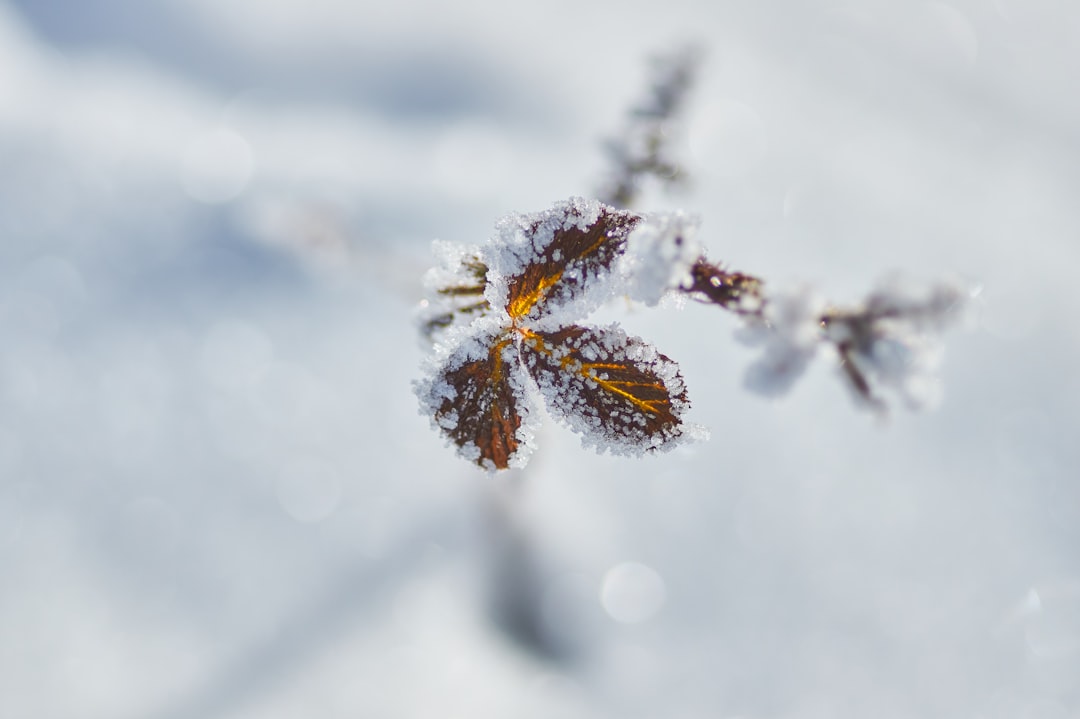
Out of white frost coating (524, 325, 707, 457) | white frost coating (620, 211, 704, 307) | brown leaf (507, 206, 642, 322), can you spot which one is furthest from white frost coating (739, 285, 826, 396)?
brown leaf (507, 206, 642, 322)

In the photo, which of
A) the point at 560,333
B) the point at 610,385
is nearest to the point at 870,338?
the point at 610,385

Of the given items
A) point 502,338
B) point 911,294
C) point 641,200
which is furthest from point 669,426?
point 641,200

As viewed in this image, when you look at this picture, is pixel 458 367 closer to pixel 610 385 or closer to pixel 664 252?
pixel 610 385

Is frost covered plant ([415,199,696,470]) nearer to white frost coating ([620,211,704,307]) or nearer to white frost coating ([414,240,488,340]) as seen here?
white frost coating ([414,240,488,340])

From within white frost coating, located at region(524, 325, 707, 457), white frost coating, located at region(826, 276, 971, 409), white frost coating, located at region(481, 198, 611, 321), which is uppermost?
white frost coating, located at region(481, 198, 611, 321)

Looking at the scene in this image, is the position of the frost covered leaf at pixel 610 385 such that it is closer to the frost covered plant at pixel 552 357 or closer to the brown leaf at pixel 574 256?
the frost covered plant at pixel 552 357

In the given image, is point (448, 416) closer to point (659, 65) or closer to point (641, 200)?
point (641, 200)
